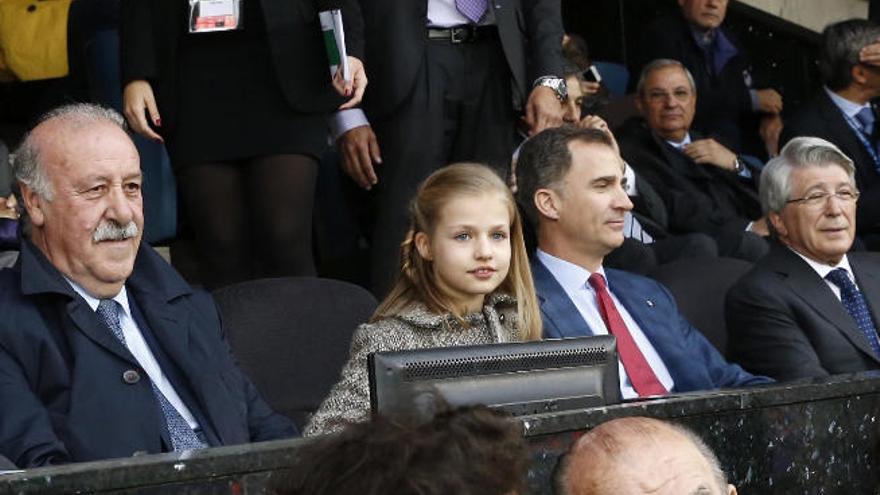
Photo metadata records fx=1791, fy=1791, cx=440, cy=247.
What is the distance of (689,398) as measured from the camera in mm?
3857

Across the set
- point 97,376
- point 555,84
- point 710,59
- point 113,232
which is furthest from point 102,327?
point 710,59

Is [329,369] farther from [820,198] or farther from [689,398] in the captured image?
[820,198]

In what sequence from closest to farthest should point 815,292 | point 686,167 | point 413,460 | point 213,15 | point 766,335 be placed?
point 413,460, point 213,15, point 766,335, point 815,292, point 686,167

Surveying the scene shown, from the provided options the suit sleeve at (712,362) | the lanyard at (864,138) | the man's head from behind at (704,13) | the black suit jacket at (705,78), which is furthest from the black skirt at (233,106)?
the man's head from behind at (704,13)

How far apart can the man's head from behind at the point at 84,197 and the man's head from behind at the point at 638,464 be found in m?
1.45

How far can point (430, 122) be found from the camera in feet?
18.7

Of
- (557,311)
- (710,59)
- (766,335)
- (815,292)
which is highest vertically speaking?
(710,59)

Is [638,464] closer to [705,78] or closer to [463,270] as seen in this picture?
[463,270]

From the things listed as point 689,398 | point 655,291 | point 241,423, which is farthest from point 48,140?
point 655,291

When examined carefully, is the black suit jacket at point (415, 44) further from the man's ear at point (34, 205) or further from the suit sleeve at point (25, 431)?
the suit sleeve at point (25, 431)

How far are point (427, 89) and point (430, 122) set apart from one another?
0.11 m

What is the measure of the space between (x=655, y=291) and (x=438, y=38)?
108 centimetres

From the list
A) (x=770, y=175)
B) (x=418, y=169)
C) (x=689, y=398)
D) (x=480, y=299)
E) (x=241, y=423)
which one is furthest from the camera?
(x=770, y=175)

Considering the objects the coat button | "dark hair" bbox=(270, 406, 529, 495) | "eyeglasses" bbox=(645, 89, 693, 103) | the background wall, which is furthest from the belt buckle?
the background wall
